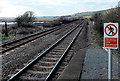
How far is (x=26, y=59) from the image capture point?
33.8ft

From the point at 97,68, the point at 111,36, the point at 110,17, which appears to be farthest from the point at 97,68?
the point at 110,17

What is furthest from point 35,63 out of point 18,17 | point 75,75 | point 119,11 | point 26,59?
point 18,17

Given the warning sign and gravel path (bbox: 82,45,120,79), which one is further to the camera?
gravel path (bbox: 82,45,120,79)

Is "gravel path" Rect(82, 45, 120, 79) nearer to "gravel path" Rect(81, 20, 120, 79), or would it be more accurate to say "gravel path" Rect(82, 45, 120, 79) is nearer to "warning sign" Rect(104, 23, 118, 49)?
"gravel path" Rect(81, 20, 120, 79)

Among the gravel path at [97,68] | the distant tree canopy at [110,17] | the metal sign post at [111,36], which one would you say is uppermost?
the distant tree canopy at [110,17]

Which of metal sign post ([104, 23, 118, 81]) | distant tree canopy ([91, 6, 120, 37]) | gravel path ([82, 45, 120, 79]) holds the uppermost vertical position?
distant tree canopy ([91, 6, 120, 37])

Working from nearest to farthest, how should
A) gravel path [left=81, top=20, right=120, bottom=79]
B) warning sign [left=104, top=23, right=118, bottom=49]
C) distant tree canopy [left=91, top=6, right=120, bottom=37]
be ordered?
1. warning sign [left=104, top=23, right=118, bottom=49]
2. gravel path [left=81, top=20, right=120, bottom=79]
3. distant tree canopy [left=91, top=6, right=120, bottom=37]

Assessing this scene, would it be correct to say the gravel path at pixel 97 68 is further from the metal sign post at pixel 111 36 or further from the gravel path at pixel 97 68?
the metal sign post at pixel 111 36

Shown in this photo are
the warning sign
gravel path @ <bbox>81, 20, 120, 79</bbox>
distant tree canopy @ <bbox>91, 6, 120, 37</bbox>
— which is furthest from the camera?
distant tree canopy @ <bbox>91, 6, 120, 37</bbox>

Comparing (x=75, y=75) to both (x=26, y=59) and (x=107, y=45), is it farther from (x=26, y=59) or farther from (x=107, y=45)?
(x=26, y=59)

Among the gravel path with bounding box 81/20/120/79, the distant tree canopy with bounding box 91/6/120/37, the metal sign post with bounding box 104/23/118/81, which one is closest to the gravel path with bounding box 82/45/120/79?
the gravel path with bounding box 81/20/120/79

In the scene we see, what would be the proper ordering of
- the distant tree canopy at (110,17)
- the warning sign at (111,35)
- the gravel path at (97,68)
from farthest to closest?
1. the distant tree canopy at (110,17)
2. the gravel path at (97,68)
3. the warning sign at (111,35)

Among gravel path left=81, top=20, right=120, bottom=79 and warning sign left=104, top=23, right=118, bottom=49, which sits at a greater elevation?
warning sign left=104, top=23, right=118, bottom=49

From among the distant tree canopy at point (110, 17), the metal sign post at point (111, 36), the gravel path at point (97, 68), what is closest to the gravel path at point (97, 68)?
the gravel path at point (97, 68)
